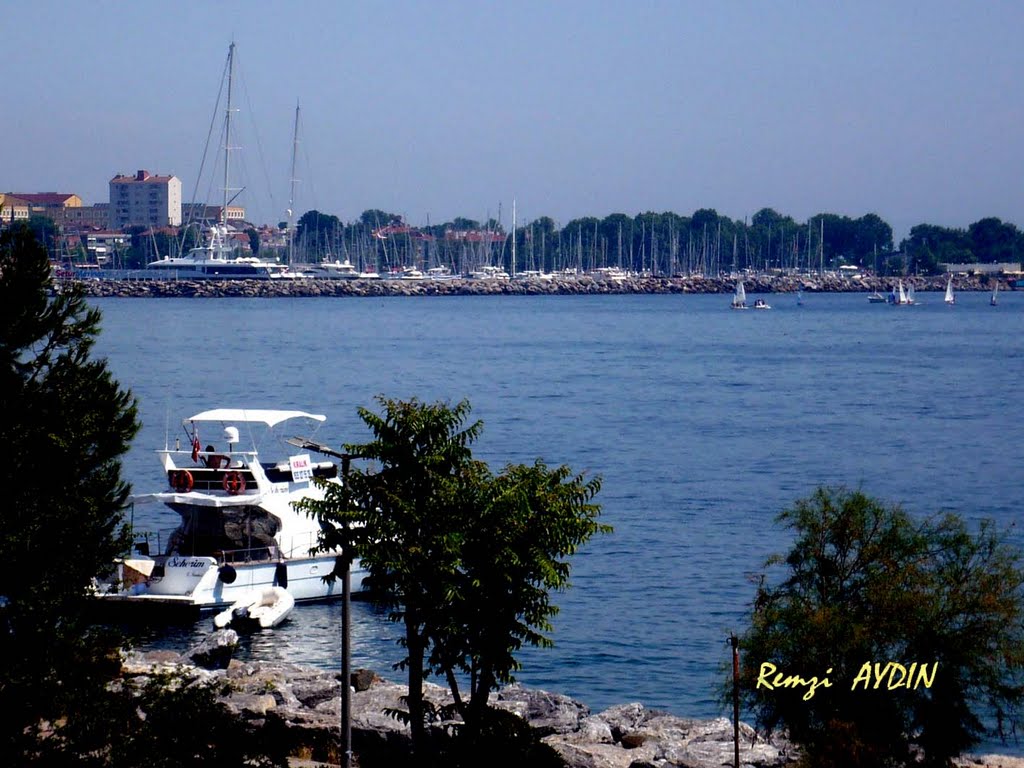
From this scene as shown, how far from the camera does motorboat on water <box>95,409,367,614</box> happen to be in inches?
1031

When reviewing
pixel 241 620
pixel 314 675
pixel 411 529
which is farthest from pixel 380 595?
pixel 241 620

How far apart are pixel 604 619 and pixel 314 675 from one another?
269 inches

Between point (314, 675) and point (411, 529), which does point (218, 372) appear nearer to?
→ point (314, 675)

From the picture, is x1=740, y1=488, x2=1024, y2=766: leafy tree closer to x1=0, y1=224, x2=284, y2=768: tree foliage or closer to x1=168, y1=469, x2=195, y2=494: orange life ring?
x1=0, y1=224, x2=284, y2=768: tree foliage

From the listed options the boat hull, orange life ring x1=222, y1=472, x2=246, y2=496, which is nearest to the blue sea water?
the boat hull

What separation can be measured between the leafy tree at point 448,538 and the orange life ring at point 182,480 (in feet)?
40.9

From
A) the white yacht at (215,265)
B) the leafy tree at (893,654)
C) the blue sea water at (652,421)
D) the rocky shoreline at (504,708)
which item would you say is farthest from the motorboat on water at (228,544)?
the white yacht at (215,265)

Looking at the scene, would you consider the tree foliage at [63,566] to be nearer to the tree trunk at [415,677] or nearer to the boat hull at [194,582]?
the tree trunk at [415,677]

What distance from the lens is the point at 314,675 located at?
21500 mm

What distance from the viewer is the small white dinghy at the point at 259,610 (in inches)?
1019

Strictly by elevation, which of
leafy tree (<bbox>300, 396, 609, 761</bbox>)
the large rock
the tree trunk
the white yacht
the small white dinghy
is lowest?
the small white dinghy

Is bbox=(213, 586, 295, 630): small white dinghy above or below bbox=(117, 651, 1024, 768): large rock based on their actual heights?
below

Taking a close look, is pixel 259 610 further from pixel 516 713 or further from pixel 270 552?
pixel 516 713

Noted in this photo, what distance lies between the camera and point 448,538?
14.6m
